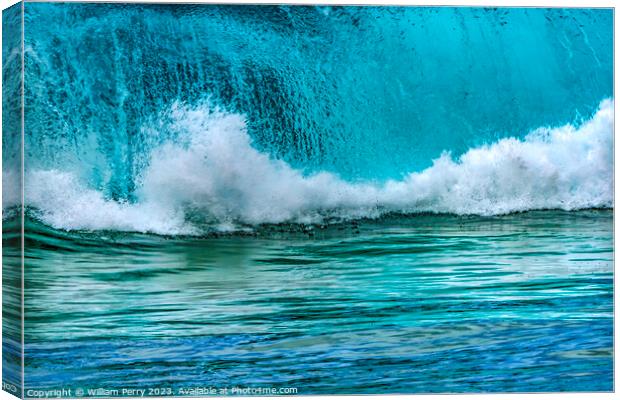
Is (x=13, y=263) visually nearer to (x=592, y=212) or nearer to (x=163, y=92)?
(x=163, y=92)

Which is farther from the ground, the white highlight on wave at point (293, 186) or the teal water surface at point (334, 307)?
the white highlight on wave at point (293, 186)

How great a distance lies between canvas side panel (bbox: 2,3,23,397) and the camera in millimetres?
8891

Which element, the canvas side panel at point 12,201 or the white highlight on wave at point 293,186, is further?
the white highlight on wave at point 293,186

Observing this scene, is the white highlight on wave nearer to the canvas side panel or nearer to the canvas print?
the canvas print

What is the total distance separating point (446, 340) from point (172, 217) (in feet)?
7.41

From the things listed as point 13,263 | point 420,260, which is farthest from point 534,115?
point 13,263

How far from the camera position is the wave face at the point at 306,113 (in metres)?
8.98

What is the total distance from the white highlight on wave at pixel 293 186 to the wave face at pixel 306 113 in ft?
0.04

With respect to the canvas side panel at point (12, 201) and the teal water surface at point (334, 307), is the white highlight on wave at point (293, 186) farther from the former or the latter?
the canvas side panel at point (12, 201)

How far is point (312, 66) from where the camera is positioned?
30.4 ft

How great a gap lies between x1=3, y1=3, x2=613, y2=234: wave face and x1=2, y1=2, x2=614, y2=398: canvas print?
0.05ft

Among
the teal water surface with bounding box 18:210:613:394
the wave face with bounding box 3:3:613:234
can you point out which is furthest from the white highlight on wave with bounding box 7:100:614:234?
the teal water surface with bounding box 18:210:613:394

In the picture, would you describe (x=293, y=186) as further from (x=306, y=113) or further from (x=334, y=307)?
(x=334, y=307)

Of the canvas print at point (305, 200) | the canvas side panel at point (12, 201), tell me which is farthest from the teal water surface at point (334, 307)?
the canvas side panel at point (12, 201)
